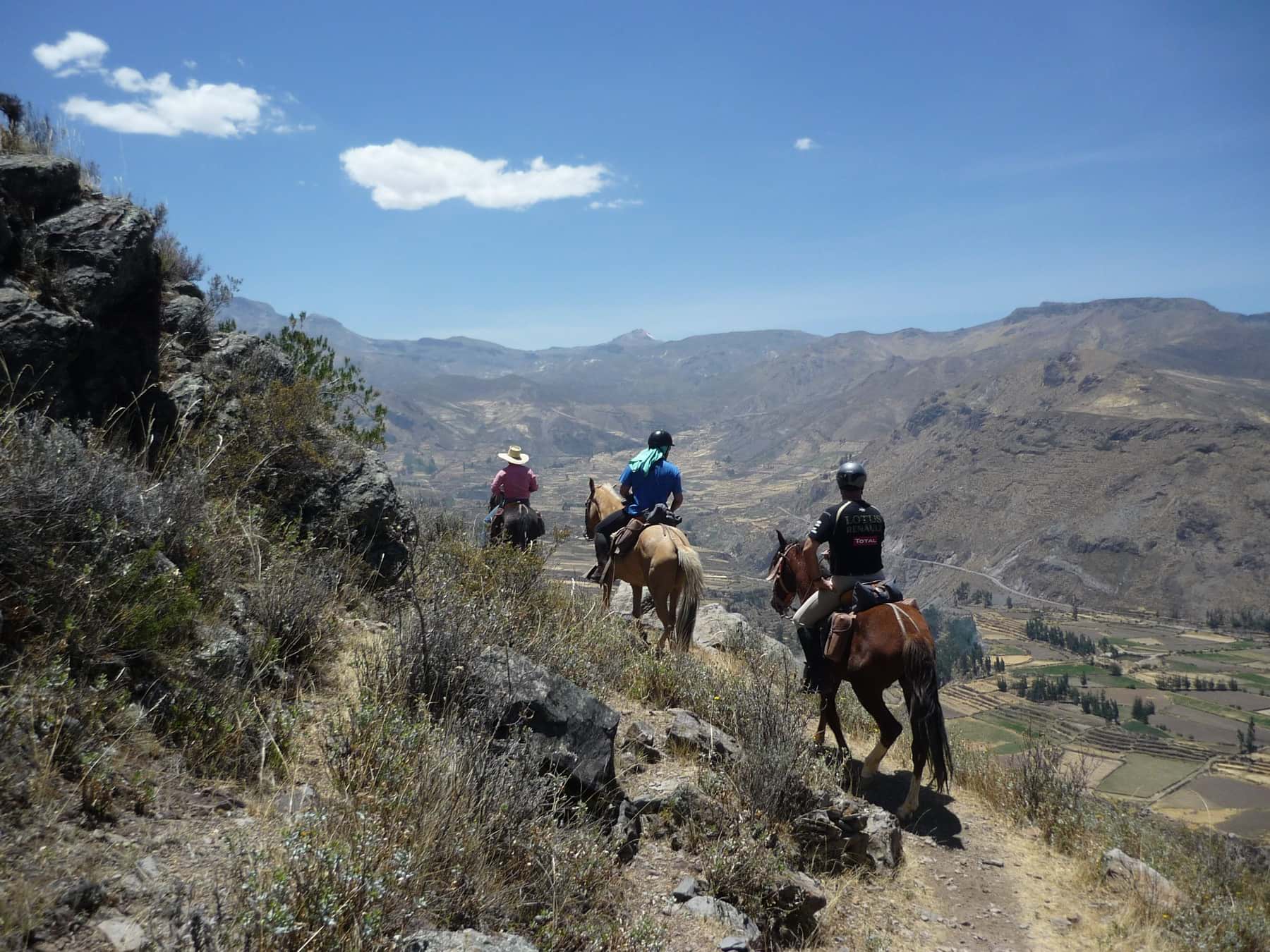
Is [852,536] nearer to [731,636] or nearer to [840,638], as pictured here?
[840,638]

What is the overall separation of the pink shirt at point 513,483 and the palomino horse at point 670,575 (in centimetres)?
275

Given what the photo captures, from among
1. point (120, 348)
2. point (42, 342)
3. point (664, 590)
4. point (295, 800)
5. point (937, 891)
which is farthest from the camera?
point (664, 590)

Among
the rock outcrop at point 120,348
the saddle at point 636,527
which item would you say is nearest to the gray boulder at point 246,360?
the rock outcrop at point 120,348

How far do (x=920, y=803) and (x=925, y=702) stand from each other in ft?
4.41

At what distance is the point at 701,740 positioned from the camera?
549cm

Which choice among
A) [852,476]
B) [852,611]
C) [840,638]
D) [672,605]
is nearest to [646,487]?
[672,605]

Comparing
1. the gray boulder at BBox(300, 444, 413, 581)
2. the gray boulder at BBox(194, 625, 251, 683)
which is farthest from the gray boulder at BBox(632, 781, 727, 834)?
the gray boulder at BBox(300, 444, 413, 581)

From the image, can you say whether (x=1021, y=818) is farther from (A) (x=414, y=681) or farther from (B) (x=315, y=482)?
(B) (x=315, y=482)

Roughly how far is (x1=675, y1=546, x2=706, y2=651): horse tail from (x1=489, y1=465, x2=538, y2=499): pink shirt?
139 inches

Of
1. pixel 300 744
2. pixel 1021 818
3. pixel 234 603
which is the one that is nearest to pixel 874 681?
pixel 1021 818

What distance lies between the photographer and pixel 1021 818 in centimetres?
678

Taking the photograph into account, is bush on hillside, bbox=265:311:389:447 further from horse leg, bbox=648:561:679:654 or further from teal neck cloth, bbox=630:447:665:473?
horse leg, bbox=648:561:679:654

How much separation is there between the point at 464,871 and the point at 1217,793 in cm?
5321

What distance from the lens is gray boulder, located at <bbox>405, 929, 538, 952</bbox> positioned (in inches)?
94.6
